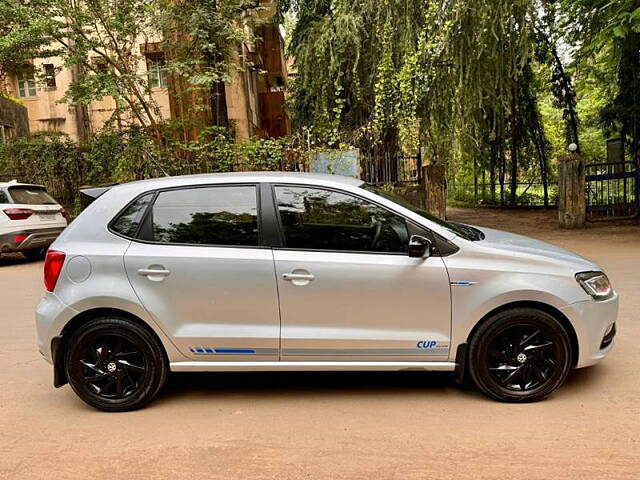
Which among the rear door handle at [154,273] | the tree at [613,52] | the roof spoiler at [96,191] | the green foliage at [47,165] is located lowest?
the rear door handle at [154,273]

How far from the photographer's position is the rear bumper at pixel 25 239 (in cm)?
1083

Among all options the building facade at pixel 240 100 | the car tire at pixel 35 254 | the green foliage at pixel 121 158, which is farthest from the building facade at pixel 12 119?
the car tire at pixel 35 254

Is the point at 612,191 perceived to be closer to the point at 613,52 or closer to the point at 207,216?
the point at 613,52

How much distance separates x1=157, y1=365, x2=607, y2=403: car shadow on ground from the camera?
4.13 meters

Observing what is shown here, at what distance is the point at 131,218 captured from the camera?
403 cm

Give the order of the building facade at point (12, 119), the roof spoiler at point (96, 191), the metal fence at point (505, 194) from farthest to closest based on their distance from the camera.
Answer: the metal fence at point (505, 194) < the building facade at point (12, 119) < the roof spoiler at point (96, 191)

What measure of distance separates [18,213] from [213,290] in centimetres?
895

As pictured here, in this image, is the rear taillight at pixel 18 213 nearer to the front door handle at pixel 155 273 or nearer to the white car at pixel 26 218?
the white car at pixel 26 218

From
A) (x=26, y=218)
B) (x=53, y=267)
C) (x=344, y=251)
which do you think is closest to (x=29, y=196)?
(x=26, y=218)

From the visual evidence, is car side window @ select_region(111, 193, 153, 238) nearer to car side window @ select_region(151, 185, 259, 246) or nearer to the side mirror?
car side window @ select_region(151, 185, 259, 246)

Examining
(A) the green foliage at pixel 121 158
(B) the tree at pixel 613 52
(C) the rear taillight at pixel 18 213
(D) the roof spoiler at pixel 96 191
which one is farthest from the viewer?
(A) the green foliage at pixel 121 158

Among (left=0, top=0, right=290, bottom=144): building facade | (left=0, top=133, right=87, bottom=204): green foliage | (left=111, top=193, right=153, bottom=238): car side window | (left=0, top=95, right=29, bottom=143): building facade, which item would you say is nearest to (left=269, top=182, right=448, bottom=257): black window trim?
(left=111, top=193, right=153, bottom=238): car side window

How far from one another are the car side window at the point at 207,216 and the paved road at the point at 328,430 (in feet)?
4.17

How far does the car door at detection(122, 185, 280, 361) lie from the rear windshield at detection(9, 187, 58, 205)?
8630 millimetres
